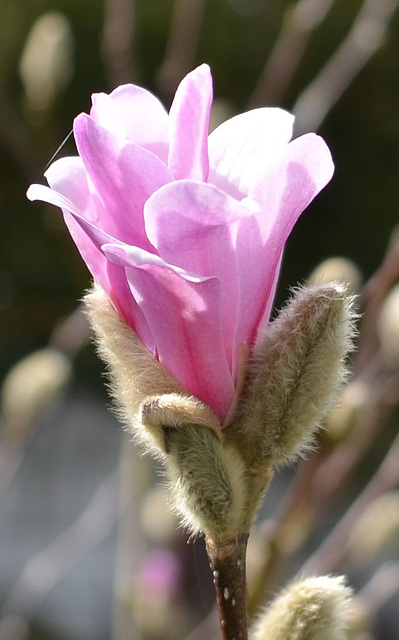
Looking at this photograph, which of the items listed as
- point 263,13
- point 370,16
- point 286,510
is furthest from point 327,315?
point 263,13

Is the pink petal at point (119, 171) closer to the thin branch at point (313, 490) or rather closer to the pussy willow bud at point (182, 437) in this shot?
the pussy willow bud at point (182, 437)

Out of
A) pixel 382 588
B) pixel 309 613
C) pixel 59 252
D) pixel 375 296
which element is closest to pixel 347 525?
pixel 382 588

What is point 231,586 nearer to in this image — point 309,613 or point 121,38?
point 309,613

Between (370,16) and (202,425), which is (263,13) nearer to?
(370,16)

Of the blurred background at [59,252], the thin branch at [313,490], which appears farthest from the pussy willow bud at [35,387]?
the blurred background at [59,252]

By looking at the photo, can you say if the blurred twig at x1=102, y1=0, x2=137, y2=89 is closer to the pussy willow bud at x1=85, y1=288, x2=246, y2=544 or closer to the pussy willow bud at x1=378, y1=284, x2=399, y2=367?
the pussy willow bud at x1=378, y1=284, x2=399, y2=367

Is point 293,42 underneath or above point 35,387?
above
